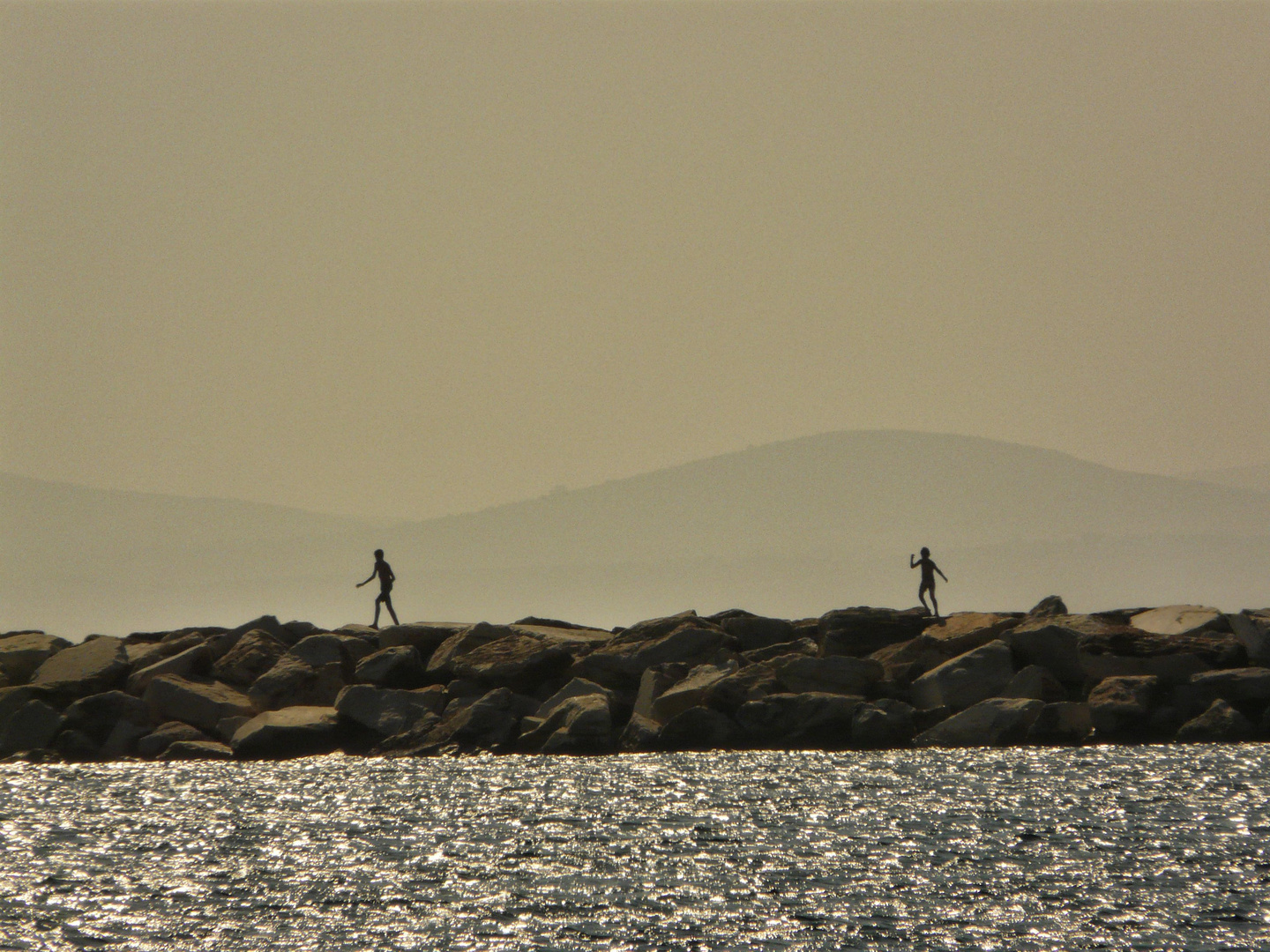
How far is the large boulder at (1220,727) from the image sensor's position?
2581 centimetres

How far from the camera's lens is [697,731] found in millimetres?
26266

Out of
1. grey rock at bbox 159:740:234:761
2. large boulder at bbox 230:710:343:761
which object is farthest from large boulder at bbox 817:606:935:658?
grey rock at bbox 159:740:234:761

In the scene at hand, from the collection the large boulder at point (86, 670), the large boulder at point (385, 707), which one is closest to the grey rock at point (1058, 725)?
the large boulder at point (385, 707)

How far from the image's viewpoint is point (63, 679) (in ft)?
98.9

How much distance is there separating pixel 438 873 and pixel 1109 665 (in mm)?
16415

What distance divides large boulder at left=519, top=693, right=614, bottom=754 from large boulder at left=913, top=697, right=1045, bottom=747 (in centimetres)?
619

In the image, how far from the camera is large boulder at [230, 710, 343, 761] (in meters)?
26.8

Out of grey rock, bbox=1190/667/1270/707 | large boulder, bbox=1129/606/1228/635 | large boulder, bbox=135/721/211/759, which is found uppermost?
large boulder, bbox=1129/606/1228/635

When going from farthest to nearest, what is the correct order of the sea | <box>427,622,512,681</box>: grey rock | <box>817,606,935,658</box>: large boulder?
<box>427,622,512,681</box>: grey rock < <box>817,606,935,658</box>: large boulder < the sea

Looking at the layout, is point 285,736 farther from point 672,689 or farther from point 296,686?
point 672,689

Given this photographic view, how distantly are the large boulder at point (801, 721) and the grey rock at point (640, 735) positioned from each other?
1736 mm

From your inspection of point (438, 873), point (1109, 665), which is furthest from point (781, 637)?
point (438, 873)

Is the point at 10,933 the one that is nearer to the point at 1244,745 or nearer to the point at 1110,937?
the point at 1110,937

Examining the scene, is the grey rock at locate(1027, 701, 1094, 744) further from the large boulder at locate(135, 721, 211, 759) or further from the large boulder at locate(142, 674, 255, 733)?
the large boulder at locate(135, 721, 211, 759)
